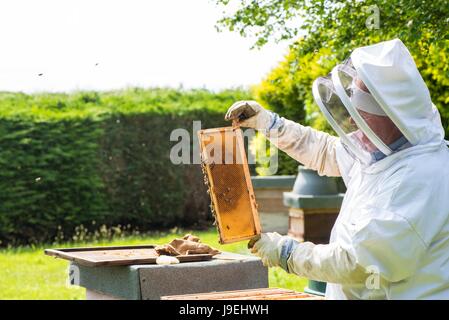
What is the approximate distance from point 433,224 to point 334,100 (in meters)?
0.68

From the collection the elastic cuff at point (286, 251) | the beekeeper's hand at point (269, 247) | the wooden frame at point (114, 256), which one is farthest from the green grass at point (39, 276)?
the elastic cuff at point (286, 251)

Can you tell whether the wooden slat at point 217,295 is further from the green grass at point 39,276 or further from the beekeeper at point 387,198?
the green grass at point 39,276

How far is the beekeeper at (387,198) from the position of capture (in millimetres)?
2504

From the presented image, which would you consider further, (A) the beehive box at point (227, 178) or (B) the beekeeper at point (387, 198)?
(A) the beehive box at point (227, 178)

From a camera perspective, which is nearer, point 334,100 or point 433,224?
point 433,224

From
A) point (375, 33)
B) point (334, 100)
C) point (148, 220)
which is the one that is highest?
point (375, 33)

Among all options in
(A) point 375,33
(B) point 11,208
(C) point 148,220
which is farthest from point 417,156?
(C) point 148,220

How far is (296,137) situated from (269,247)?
81cm

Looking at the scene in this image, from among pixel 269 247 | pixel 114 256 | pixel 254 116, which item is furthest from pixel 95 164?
pixel 269 247

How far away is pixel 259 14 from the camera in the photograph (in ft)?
19.2

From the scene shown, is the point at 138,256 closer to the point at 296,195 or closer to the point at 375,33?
the point at 375,33

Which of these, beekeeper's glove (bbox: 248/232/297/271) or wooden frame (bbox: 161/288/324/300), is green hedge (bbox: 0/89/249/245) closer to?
wooden frame (bbox: 161/288/324/300)

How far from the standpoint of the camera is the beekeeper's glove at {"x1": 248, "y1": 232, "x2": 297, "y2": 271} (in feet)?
9.14

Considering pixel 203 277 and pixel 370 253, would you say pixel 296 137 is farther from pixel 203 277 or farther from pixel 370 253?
pixel 370 253
